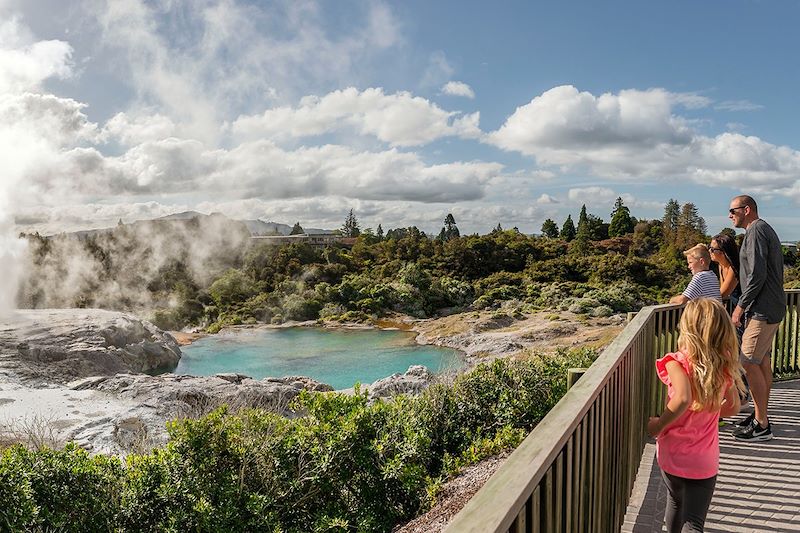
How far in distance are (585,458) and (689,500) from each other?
704mm

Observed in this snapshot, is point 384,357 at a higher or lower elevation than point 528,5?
lower

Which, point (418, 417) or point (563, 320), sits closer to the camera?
point (418, 417)

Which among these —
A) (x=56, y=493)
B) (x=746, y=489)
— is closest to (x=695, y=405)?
(x=746, y=489)

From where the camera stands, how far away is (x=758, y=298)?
388cm

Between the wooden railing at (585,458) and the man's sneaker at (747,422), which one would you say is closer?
the wooden railing at (585,458)

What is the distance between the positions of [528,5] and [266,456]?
9.95m

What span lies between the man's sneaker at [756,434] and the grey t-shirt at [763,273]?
780 millimetres

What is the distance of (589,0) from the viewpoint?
1182cm

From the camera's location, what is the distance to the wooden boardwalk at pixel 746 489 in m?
2.93

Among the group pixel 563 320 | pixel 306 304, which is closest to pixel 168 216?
pixel 306 304

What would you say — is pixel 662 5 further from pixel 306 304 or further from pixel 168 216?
pixel 168 216

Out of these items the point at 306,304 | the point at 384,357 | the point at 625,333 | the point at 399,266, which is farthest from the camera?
the point at 399,266

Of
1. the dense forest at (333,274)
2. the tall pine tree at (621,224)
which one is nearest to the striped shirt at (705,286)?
the dense forest at (333,274)

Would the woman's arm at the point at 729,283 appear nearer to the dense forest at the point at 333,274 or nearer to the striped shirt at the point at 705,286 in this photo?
the striped shirt at the point at 705,286
